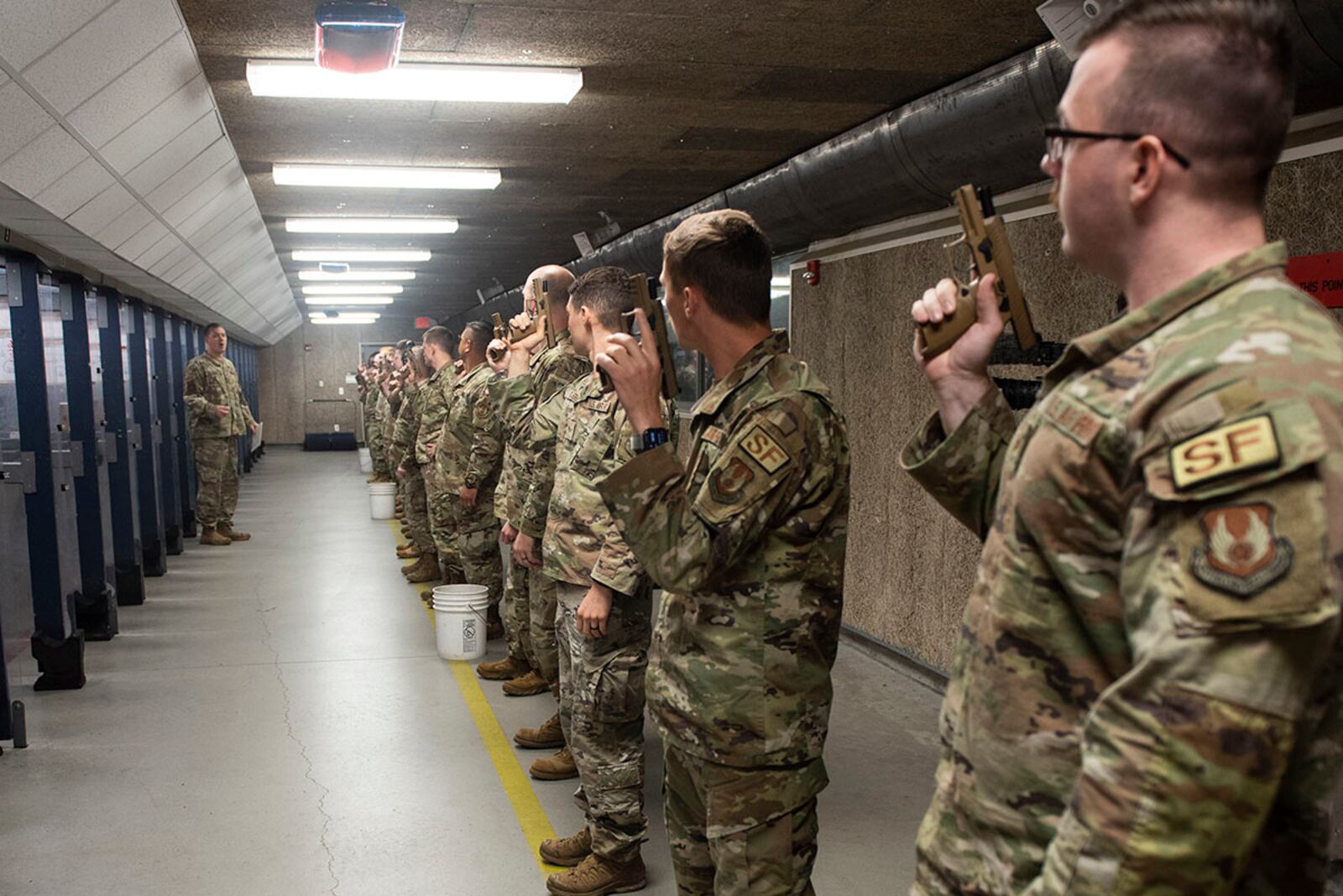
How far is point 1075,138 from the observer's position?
3.60 ft

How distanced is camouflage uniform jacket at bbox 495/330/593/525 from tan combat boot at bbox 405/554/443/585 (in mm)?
3274

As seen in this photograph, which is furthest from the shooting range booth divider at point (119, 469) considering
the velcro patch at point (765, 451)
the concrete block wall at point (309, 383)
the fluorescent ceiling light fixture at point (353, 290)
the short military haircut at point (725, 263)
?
the concrete block wall at point (309, 383)

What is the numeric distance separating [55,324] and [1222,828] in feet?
24.5

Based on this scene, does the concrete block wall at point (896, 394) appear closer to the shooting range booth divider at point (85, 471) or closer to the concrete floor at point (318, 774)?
the concrete floor at point (318, 774)

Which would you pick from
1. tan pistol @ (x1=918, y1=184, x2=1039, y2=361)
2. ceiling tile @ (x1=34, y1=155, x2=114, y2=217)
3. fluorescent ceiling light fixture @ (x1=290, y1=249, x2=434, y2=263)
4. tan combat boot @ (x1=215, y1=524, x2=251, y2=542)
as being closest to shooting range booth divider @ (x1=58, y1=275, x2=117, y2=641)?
ceiling tile @ (x1=34, y1=155, x2=114, y2=217)

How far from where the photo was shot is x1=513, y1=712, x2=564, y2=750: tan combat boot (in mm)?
4598

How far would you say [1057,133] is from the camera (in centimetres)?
113

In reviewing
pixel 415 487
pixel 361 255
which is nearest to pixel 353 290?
pixel 361 255

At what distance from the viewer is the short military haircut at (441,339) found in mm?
8070

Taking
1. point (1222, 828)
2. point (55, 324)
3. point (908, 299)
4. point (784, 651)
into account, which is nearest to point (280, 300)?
point (55, 324)

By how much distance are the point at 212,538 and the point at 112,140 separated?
6883mm

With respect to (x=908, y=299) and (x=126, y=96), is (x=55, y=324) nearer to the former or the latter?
(x=126, y=96)

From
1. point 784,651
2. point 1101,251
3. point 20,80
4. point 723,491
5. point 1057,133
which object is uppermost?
point 20,80

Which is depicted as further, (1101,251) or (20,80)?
(20,80)
